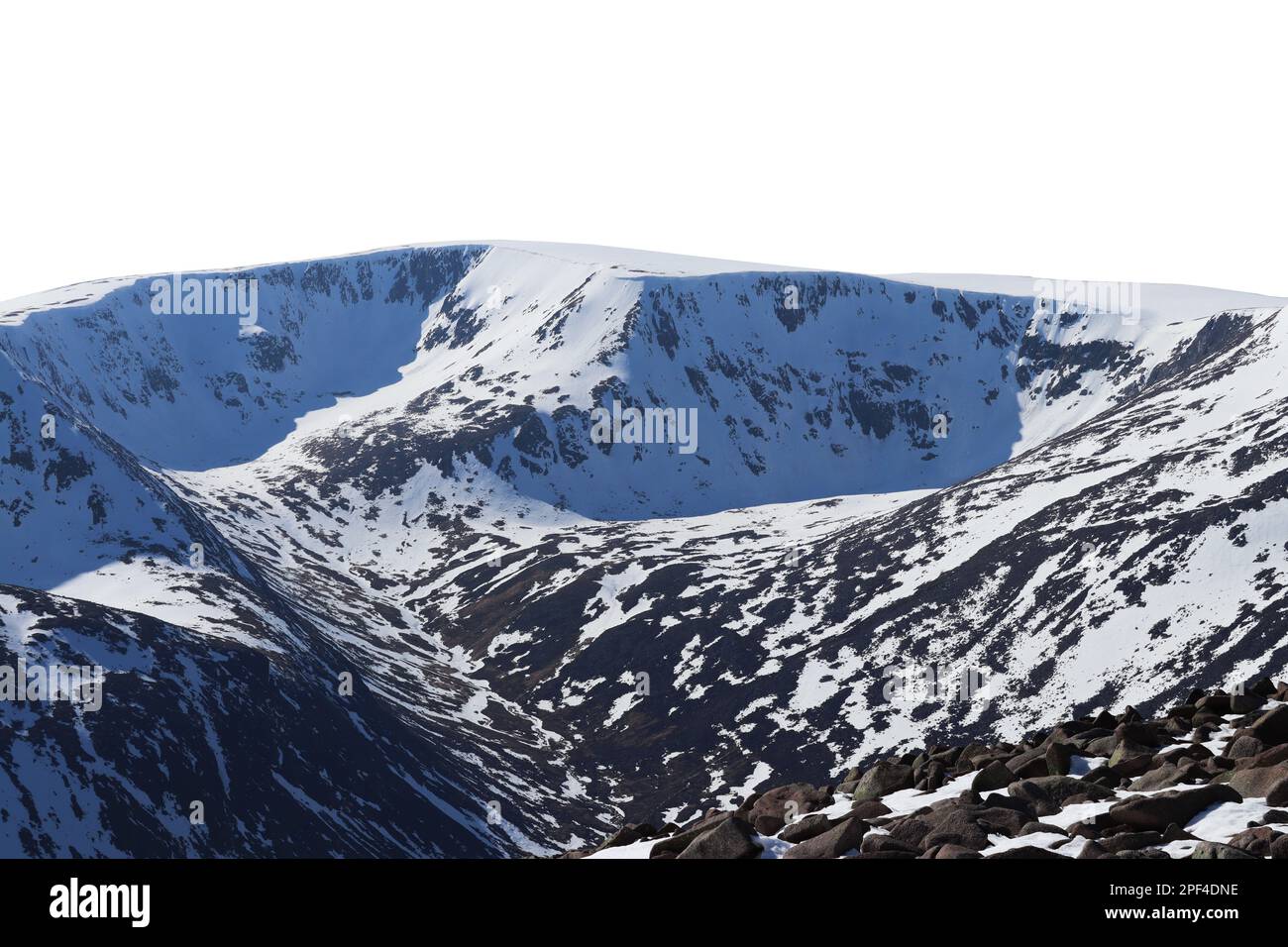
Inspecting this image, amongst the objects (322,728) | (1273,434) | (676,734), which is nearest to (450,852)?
(322,728)

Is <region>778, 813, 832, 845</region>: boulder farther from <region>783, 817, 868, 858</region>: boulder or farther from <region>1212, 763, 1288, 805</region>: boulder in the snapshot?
<region>1212, 763, 1288, 805</region>: boulder

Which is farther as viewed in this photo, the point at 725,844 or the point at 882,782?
the point at 882,782

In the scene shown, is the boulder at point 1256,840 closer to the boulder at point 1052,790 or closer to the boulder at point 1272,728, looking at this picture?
the boulder at point 1052,790

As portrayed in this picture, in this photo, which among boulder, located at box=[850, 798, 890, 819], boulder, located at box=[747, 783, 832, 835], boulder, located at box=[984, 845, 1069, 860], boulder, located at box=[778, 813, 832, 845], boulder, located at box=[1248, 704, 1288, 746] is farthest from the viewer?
boulder, located at box=[1248, 704, 1288, 746]

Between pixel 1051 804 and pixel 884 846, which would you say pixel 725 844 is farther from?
pixel 1051 804

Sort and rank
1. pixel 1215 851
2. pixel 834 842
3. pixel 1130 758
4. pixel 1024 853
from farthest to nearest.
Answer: pixel 1130 758 < pixel 834 842 < pixel 1024 853 < pixel 1215 851

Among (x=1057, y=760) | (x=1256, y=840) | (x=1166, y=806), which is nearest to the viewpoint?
(x=1256, y=840)

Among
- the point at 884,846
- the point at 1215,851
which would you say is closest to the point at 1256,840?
the point at 1215,851

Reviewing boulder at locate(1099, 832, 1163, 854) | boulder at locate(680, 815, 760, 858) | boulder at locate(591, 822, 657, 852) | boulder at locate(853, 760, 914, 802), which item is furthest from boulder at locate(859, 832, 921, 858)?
boulder at locate(853, 760, 914, 802)

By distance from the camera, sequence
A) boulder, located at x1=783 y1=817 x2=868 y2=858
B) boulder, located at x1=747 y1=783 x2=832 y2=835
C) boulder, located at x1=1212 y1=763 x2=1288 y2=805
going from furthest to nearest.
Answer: boulder, located at x1=747 y1=783 x2=832 y2=835, boulder, located at x1=1212 y1=763 x2=1288 y2=805, boulder, located at x1=783 y1=817 x2=868 y2=858

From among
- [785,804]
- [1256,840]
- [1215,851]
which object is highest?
[1215,851]
